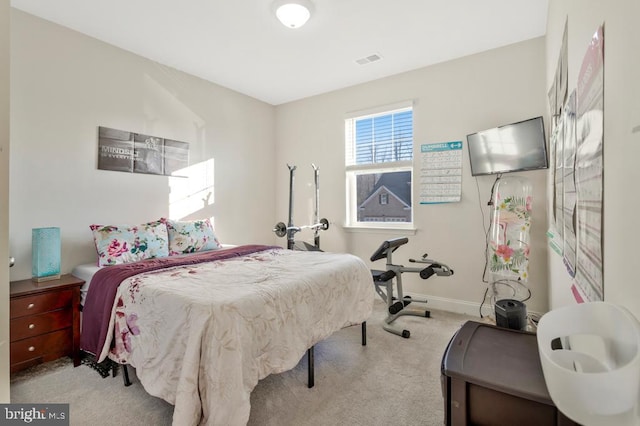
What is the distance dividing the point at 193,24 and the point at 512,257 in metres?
3.58

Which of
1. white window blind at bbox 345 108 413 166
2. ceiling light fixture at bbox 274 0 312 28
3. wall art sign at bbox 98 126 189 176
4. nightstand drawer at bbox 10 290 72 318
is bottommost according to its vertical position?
nightstand drawer at bbox 10 290 72 318

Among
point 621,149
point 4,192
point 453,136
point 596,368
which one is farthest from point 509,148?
point 4,192

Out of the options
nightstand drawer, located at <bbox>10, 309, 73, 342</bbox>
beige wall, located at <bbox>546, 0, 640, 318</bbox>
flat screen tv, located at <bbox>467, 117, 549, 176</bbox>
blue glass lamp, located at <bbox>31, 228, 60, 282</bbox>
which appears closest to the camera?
beige wall, located at <bbox>546, 0, 640, 318</bbox>

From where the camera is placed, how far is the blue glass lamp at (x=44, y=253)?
7.89 ft

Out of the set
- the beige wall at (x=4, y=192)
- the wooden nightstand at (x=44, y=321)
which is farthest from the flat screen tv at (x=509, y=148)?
the wooden nightstand at (x=44, y=321)

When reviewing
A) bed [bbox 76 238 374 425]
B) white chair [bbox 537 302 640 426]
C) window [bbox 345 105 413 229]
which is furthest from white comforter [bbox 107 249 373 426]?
window [bbox 345 105 413 229]

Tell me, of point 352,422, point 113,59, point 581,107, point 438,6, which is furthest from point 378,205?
point 113,59

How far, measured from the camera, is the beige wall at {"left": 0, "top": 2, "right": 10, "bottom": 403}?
Result: 103cm

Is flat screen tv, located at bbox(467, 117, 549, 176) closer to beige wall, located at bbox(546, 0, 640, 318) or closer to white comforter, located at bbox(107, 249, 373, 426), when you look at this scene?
white comforter, located at bbox(107, 249, 373, 426)

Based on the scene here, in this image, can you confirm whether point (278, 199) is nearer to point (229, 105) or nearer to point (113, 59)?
point (229, 105)

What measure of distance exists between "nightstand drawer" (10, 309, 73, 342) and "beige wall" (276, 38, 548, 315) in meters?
2.98

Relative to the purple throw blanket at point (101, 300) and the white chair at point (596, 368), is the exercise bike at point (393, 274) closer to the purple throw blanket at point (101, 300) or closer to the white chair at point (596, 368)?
the purple throw blanket at point (101, 300)

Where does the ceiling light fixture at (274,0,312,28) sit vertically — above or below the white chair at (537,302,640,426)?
above

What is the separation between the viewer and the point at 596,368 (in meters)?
0.61
